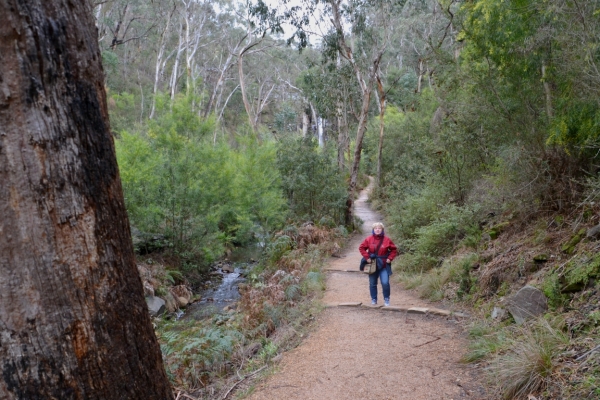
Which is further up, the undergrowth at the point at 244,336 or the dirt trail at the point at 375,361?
the dirt trail at the point at 375,361

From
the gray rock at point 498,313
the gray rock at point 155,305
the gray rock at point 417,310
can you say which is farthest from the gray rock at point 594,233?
the gray rock at point 155,305

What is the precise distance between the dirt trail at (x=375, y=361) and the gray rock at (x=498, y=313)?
509 mm

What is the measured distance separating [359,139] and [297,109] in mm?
24972

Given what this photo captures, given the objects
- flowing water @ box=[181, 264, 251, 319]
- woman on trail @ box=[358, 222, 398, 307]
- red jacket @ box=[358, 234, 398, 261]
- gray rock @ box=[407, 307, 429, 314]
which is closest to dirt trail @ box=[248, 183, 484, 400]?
gray rock @ box=[407, 307, 429, 314]

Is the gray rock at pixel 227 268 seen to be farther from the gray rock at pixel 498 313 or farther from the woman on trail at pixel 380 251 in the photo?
the gray rock at pixel 498 313

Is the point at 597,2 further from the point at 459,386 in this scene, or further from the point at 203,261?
the point at 203,261

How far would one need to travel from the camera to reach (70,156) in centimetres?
170

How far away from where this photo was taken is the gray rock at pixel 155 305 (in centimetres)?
1098

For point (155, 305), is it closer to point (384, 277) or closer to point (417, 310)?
point (384, 277)

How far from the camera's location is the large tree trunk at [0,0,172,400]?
1.61 m

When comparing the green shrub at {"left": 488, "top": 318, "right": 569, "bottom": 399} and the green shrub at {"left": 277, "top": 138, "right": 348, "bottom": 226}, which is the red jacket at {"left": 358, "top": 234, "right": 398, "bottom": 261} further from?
the green shrub at {"left": 277, "top": 138, "right": 348, "bottom": 226}

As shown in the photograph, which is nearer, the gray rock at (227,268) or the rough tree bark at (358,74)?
the rough tree bark at (358,74)

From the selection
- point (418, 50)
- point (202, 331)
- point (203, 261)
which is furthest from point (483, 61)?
point (418, 50)

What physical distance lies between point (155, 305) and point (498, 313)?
853 centimetres
